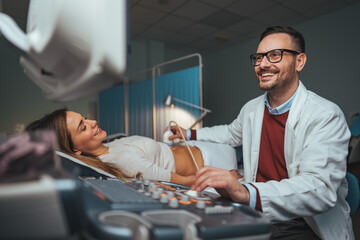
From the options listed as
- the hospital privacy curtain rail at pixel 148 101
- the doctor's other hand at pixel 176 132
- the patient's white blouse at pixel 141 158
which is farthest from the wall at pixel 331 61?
the patient's white blouse at pixel 141 158

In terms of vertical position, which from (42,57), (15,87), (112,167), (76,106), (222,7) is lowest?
(112,167)

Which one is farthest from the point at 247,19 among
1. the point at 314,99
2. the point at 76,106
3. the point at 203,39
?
the point at 314,99

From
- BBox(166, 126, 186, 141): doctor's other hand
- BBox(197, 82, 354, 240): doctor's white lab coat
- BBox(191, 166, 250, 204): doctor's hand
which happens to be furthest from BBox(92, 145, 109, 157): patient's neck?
BBox(191, 166, 250, 204): doctor's hand

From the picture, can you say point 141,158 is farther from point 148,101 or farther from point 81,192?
point 148,101

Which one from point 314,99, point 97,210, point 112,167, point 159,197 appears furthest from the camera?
point 112,167

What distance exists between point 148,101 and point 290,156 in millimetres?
3014

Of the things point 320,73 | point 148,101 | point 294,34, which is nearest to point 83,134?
point 294,34

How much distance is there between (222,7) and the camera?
390 centimetres

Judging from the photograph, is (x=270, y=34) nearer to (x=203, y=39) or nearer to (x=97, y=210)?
(x=97, y=210)

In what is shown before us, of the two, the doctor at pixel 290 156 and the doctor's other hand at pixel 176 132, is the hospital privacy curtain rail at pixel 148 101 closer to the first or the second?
the doctor's other hand at pixel 176 132

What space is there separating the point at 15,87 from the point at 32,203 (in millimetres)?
4469

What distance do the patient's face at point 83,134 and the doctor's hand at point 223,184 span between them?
3.08 ft

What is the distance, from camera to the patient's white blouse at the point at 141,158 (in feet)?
4.68

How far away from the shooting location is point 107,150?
5.32ft
